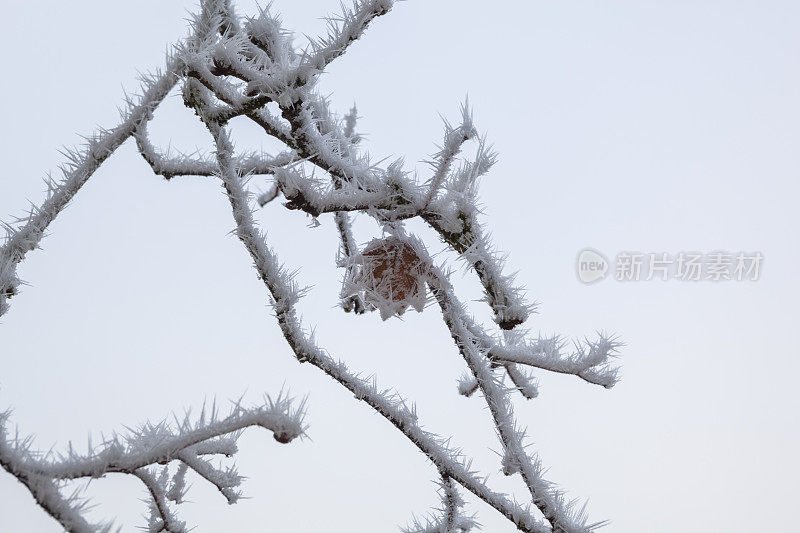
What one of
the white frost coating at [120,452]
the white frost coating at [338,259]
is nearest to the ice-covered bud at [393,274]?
the white frost coating at [338,259]

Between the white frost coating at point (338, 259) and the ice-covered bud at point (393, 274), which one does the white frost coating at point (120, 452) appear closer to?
the white frost coating at point (338, 259)

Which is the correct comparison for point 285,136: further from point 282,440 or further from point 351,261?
point 282,440

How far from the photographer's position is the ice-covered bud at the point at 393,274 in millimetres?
448

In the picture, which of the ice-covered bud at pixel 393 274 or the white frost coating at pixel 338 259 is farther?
the ice-covered bud at pixel 393 274

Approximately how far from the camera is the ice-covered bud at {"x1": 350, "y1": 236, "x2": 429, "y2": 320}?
45 centimetres

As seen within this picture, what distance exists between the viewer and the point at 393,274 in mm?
452

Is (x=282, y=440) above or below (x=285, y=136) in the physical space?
below

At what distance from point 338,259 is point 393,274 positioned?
8cm

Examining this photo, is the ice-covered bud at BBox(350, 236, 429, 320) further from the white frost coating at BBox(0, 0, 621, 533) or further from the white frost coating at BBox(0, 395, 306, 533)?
the white frost coating at BBox(0, 395, 306, 533)

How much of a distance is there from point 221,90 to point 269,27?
0.18ft

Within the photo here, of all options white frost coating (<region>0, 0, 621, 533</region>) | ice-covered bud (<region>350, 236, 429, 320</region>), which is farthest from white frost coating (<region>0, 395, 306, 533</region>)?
ice-covered bud (<region>350, 236, 429, 320</region>)

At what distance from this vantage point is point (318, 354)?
50cm

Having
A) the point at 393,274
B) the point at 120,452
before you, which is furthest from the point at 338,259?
the point at 120,452

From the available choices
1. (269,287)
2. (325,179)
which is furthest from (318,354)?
(325,179)
